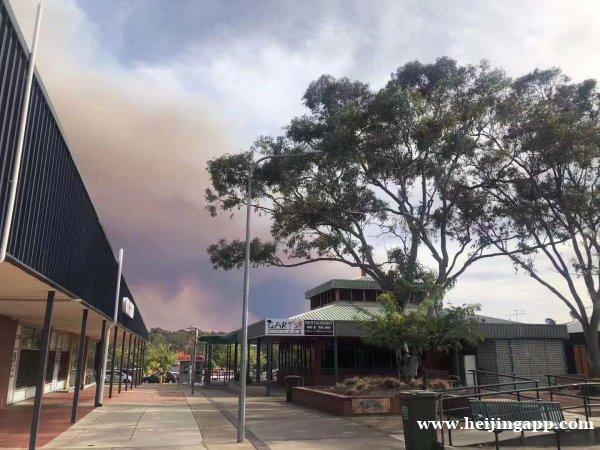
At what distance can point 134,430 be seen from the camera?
14672mm

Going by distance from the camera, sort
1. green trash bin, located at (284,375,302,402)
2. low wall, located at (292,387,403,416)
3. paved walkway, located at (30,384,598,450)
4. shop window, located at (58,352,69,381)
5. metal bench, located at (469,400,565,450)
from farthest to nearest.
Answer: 1. shop window, located at (58,352,69,381)
2. green trash bin, located at (284,375,302,402)
3. low wall, located at (292,387,403,416)
4. paved walkway, located at (30,384,598,450)
5. metal bench, located at (469,400,565,450)

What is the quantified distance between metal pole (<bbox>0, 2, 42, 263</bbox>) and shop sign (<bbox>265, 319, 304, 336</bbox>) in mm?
22421

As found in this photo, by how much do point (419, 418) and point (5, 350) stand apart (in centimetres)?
1711

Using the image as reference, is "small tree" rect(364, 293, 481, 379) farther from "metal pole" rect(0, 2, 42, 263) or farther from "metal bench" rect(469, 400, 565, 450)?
"metal pole" rect(0, 2, 42, 263)

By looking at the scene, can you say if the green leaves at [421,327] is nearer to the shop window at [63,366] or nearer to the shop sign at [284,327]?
the shop sign at [284,327]

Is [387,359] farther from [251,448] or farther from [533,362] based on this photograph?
[251,448]

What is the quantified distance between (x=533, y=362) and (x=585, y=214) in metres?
11.3

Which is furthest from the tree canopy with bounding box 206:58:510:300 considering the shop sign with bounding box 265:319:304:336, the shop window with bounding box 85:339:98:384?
the shop window with bounding box 85:339:98:384

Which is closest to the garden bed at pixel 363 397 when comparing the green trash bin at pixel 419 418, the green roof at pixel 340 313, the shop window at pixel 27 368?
the green trash bin at pixel 419 418

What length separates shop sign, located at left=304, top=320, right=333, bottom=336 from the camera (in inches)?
1150

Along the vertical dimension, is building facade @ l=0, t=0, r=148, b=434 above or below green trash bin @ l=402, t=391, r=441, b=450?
above

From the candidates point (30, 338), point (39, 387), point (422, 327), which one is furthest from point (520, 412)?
point (30, 338)

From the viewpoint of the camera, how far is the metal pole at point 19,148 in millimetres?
7062

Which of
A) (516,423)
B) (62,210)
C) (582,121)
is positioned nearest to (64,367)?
(62,210)
